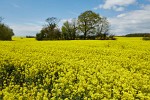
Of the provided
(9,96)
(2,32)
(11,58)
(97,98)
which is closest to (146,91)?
(97,98)

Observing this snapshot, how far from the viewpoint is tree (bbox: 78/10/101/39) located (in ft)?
248

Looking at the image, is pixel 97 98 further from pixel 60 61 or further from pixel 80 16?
pixel 80 16

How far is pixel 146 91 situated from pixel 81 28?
216ft

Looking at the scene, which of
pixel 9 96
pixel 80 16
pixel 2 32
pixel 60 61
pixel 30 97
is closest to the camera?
pixel 9 96

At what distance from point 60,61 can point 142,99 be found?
8.71 m

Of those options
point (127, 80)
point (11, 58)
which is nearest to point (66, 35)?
point (11, 58)

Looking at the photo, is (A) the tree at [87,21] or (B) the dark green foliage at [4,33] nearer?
(B) the dark green foliage at [4,33]

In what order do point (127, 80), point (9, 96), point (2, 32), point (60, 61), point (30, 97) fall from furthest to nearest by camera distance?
1. point (2, 32)
2. point (60, 61)
3. point (127, 80)
4. point (30, 97)
5. point (9, 96)

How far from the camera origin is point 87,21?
76.7 m

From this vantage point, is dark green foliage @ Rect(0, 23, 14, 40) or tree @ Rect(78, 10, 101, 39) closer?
dark green foliage @ Rect(0, 23, 14, 40)

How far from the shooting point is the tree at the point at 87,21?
75.5m

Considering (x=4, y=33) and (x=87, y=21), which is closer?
(x=4, y=33)

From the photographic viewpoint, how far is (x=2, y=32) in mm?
71375

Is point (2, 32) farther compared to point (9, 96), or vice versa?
point (2, 32)
